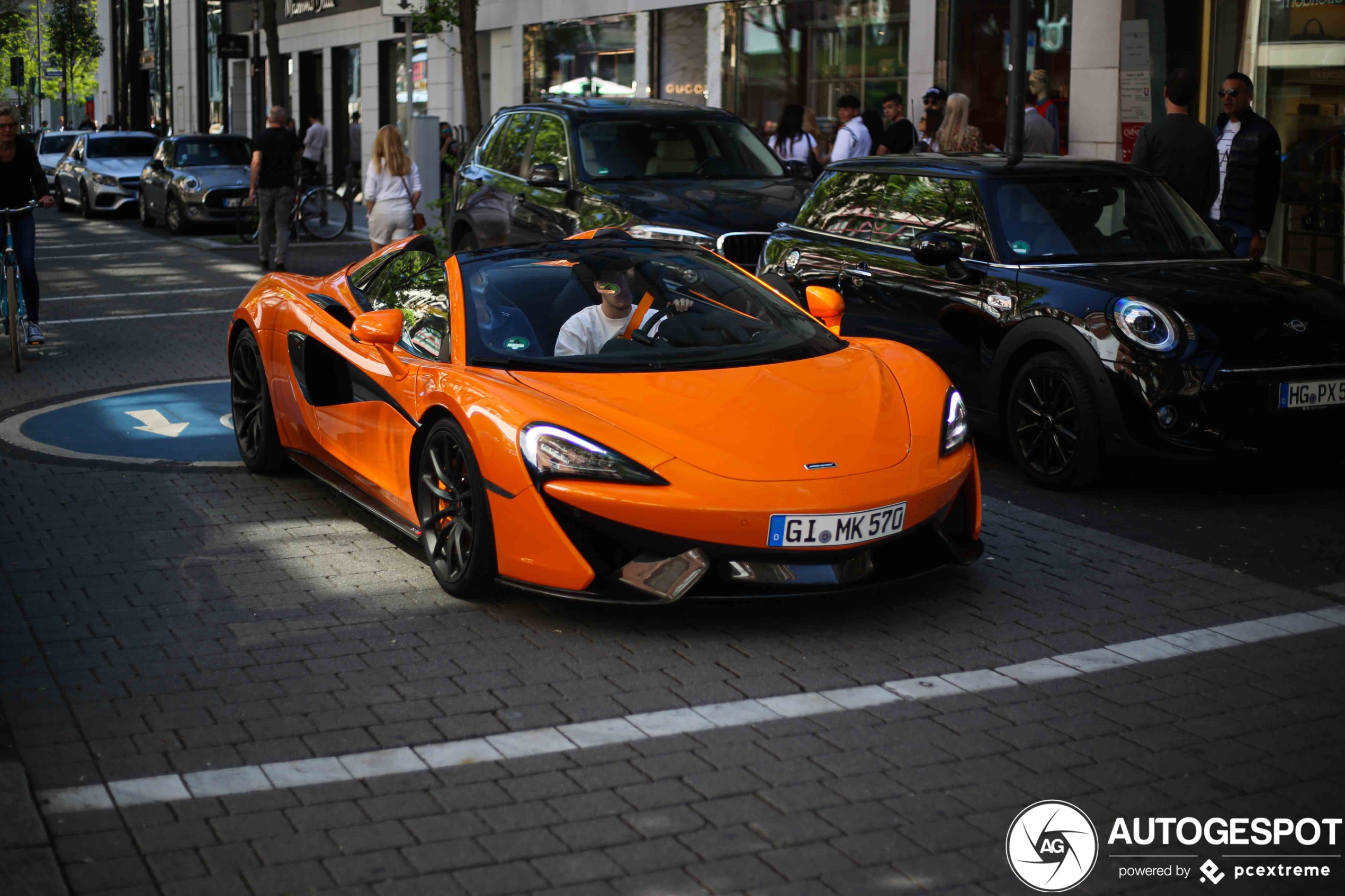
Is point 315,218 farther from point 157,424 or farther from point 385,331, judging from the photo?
point 385,331

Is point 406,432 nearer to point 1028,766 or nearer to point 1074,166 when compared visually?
point 1028,766

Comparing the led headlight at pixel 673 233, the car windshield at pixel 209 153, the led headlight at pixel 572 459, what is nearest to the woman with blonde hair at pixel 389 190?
the led headlight at pixel 673 233

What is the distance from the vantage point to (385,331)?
636cm

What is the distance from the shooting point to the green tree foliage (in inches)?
2586

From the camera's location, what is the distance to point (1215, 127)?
15.3m

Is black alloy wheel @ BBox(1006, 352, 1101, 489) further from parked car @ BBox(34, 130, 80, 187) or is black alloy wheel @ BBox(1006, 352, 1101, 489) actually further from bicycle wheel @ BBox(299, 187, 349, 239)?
parked car @ BBox(34, 130, 80, 187)

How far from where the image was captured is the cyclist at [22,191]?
1216 centimetres

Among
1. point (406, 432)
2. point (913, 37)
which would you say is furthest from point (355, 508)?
point (913, 37)

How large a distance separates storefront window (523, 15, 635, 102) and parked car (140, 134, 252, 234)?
4.96 meters

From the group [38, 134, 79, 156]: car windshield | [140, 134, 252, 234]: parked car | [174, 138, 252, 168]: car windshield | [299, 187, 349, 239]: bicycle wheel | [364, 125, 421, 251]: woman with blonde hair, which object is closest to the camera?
[364, 125, 421, 251]: woman with blonde hair

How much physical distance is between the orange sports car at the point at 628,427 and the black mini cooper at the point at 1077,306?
4.58 ft

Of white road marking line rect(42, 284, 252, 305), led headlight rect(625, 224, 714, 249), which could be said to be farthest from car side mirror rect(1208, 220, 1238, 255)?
white road marking line rect(42, 284, 252, 305)

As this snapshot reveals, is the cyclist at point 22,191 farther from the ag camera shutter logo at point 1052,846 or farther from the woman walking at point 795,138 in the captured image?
the ag camera shutter logo at point 1052,846

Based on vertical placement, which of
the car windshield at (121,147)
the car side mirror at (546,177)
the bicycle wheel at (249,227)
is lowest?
the bicycle wheel at (249,227)
